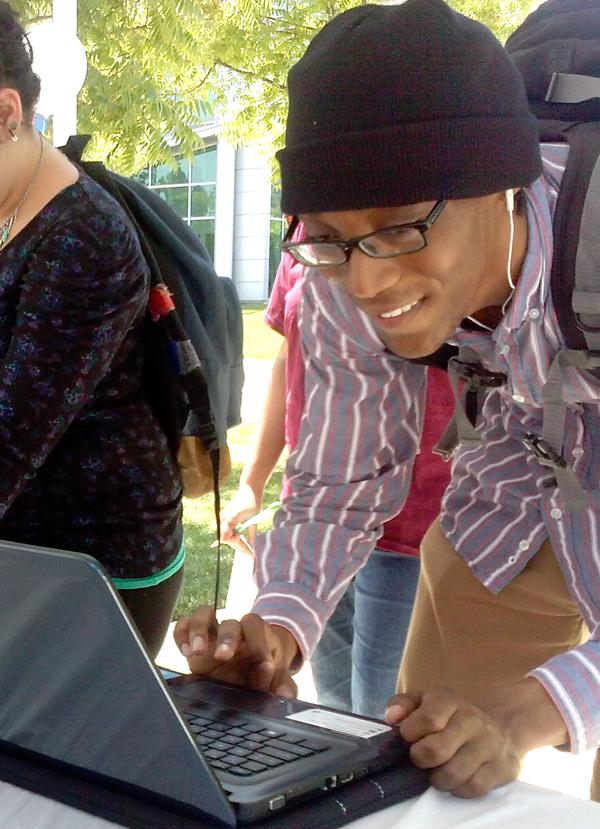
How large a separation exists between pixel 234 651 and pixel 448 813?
1.09ft

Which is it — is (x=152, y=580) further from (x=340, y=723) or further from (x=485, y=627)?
(x=340, y=723)

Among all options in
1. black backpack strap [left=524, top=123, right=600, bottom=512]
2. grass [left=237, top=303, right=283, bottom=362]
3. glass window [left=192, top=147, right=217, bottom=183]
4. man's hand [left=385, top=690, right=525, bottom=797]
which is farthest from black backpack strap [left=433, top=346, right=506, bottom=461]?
glass window [left=192, top=147, right=217, bottom=183]

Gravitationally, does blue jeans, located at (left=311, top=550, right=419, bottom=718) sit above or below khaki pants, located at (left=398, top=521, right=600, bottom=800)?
below

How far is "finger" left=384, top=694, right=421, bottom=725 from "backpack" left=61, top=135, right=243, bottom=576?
0.80 metres

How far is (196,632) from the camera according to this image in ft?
3.74

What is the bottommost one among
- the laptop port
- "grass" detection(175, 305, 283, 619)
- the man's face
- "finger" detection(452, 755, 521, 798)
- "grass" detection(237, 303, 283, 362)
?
"grass" detection(175, 305, 283, 619)

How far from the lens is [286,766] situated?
34.0 inches

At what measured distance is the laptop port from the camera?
2.63 ft

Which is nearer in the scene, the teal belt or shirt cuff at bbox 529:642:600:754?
shirt cuff at bbox 529:642:600:754

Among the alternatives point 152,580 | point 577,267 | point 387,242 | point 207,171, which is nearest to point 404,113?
point 387,242

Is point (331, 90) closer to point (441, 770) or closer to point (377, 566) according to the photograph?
point (441, 770)

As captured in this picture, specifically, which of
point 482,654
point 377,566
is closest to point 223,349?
point 377,566

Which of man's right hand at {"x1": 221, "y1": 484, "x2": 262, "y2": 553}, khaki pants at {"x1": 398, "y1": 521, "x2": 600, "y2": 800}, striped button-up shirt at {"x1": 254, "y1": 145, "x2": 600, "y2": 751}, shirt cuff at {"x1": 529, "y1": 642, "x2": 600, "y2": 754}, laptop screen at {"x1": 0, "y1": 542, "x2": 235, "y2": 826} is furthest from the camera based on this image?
man's right hand at {"x1": 221, "y1": 484, "x2": 262, "y2": 553}

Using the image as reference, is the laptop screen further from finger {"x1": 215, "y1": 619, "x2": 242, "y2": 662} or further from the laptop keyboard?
finger {"x1": 215, "y1": 619, "x2": 242, "y2": 662}
